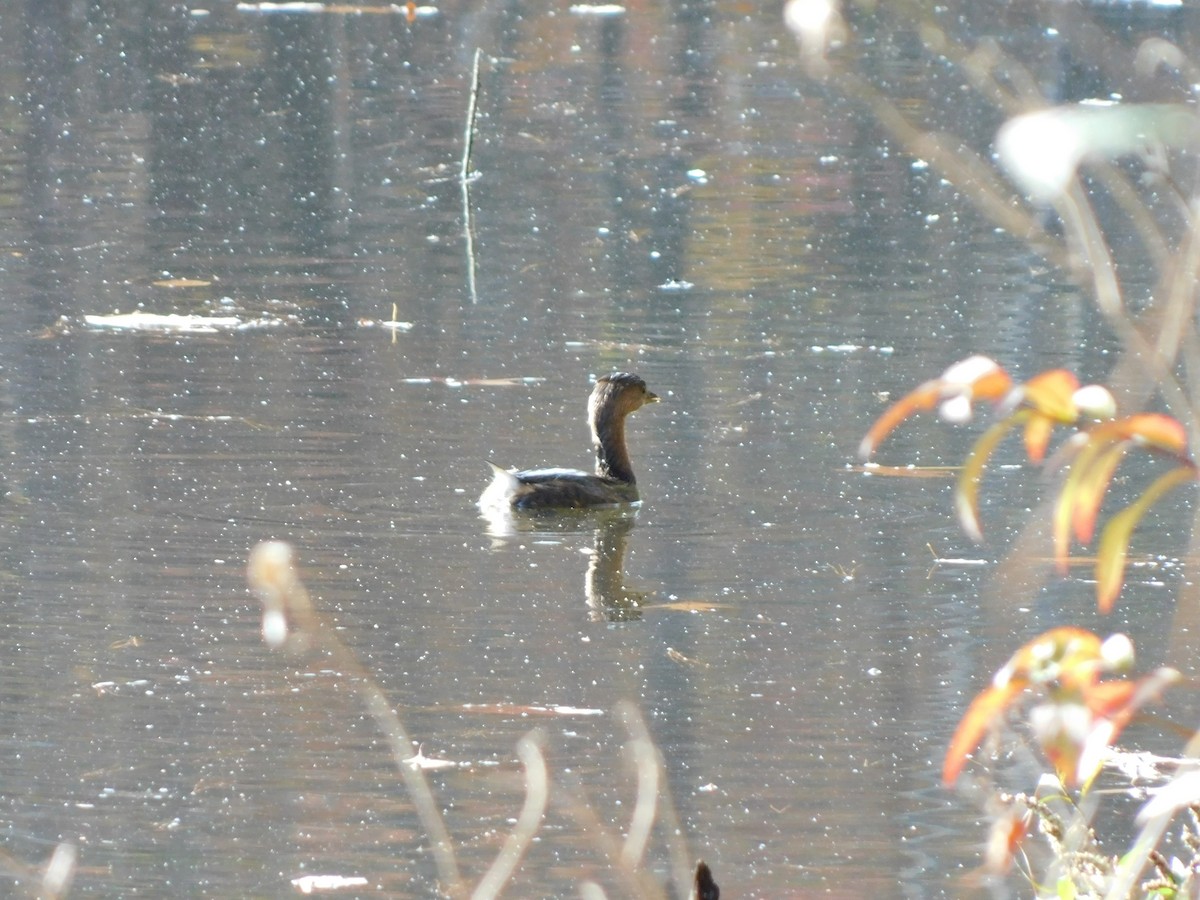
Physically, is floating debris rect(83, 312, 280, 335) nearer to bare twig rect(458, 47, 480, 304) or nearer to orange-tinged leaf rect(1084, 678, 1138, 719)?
bare twig rect(458, 47, 480, 304)

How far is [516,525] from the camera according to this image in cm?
853

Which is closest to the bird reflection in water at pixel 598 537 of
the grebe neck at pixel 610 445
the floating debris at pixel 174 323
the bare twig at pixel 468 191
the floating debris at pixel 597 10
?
the grebe neck at pixel 610 445

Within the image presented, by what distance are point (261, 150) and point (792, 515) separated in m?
11.4

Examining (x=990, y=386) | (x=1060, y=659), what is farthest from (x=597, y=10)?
(x=990, y=386)

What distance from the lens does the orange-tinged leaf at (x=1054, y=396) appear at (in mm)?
2023

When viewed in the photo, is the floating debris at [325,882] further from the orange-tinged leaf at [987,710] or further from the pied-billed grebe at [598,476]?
the pied-billed grebe at [598,476]

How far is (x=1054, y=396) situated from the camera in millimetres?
2035

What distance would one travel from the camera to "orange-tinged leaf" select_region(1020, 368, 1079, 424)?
2.02 metres

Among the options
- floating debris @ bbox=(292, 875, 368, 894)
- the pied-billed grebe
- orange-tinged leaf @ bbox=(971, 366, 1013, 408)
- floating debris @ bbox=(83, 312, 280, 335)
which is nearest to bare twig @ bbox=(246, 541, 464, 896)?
floating debris @ bbox=(292, 875, 368, 894)

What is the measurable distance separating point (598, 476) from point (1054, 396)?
23.1 feet

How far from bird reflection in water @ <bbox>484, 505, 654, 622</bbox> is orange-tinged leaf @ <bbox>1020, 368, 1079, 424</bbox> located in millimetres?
5329

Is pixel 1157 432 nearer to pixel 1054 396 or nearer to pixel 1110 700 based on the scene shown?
pixel 1054 396

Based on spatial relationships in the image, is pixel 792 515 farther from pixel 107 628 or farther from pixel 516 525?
pixel 107 628

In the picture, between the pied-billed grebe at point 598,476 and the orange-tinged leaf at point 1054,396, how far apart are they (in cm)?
655
